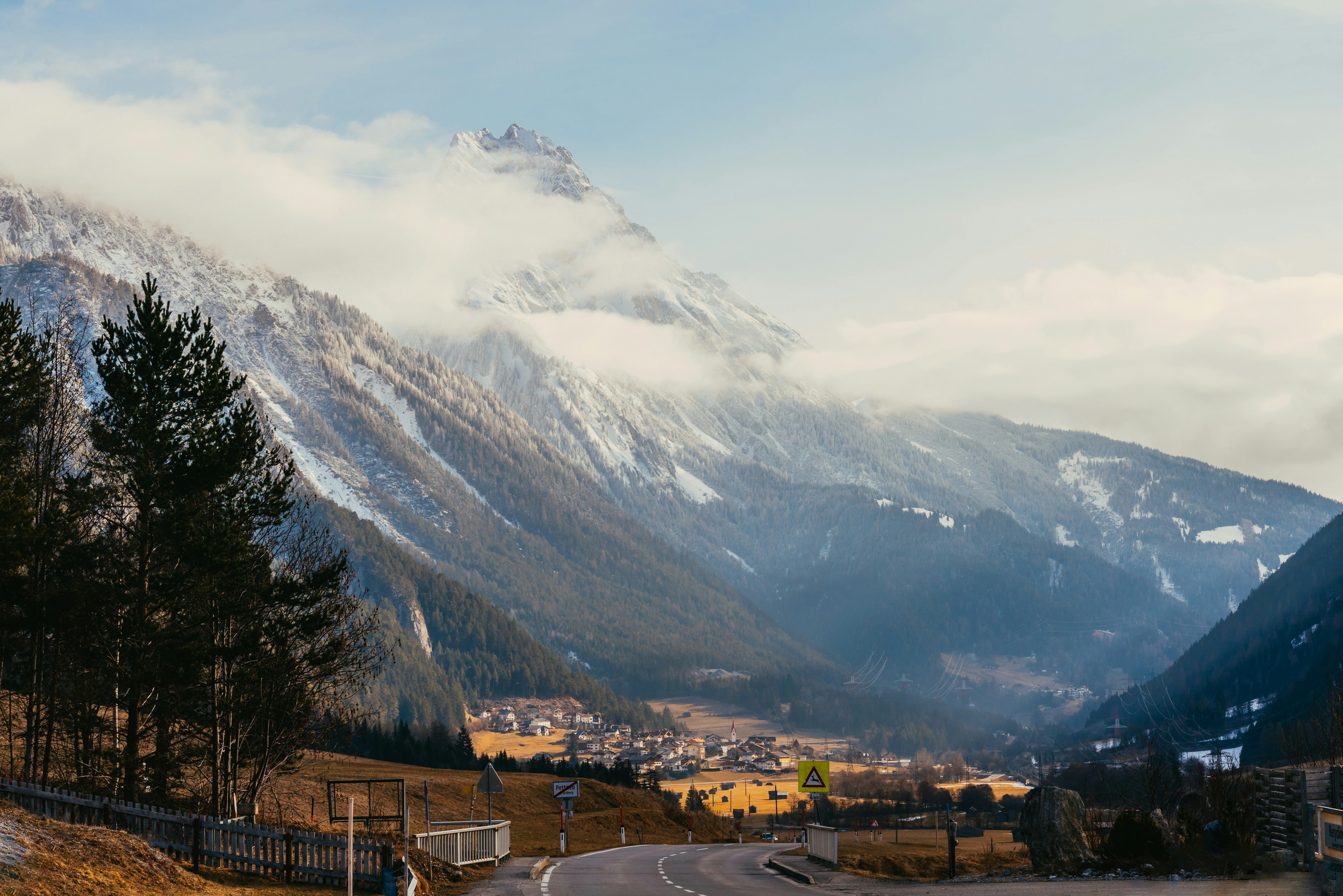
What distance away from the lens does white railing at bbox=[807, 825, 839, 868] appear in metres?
43.8

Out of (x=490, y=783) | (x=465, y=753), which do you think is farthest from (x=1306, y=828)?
(x=465, y=753)

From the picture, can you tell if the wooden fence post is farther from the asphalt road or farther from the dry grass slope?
the dry grass slope

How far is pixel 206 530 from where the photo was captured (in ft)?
136

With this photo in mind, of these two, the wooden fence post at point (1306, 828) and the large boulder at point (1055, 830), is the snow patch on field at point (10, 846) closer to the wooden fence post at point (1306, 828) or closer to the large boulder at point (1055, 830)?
the wooden fence post at point (1306, 828)

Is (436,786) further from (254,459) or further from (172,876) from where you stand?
(172,876)

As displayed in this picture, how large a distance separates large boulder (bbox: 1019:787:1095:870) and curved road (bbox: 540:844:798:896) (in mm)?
7930

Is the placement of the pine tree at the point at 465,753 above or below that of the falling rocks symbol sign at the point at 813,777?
below

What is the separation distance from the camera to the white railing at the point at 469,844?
37.3 metres

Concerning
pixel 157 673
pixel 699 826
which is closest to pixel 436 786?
pixel 699 826

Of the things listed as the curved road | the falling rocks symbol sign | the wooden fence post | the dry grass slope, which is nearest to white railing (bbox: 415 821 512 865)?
the curved road

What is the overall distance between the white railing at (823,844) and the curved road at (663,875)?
2217 mm

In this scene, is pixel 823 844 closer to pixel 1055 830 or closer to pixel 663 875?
pixel 663 875

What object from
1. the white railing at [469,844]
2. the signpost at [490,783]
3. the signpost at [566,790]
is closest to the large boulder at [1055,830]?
the white railing at [469,844]

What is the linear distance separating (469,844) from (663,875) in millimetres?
6934
